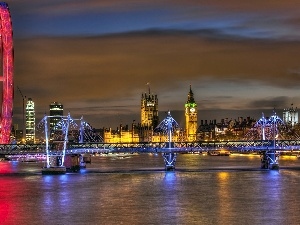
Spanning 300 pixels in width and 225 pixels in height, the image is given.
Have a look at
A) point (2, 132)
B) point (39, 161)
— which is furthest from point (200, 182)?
point (39, 161)

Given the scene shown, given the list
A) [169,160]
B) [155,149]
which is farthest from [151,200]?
[169,160]

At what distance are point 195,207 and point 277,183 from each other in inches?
774

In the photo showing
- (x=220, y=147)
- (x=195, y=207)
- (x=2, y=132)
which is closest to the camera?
(x=195, y=207)

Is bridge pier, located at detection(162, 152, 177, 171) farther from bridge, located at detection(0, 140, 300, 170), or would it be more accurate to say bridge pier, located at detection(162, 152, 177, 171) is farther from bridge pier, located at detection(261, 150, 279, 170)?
bridge pier, located at detection(261, 150, 279, 170)

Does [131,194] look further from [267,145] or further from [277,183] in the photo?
[267,145]

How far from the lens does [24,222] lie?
43688 millimetres

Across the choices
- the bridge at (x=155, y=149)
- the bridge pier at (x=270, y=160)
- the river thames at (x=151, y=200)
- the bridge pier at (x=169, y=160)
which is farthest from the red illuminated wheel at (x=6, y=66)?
the bridge pier at (x=270, y=160)

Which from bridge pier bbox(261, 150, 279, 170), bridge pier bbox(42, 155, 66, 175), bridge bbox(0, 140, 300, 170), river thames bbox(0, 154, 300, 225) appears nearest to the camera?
river thames bbox(0, 154, 300, 225)

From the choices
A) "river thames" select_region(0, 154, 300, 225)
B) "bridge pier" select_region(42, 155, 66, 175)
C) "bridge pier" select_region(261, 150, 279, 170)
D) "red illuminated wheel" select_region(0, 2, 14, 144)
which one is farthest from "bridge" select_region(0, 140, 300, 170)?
"river thames" select_region(0, 154, 300, 225)

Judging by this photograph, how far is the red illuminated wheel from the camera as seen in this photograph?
79.6 meters

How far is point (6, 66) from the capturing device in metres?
79.8

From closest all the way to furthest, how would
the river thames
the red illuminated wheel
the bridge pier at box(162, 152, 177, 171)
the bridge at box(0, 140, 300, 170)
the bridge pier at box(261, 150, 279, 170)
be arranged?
the river thames, the red illuminated wheel, the bridge at box(0, 140, 300, 170), the bridge pier at box(162, 152, 177, 171), the bridge pier at box(261, 150, 279, 170)

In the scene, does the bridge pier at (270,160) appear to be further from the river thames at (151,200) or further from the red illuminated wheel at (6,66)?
the red illuminated wheel at (6,66)

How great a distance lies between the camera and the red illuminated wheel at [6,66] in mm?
79562
